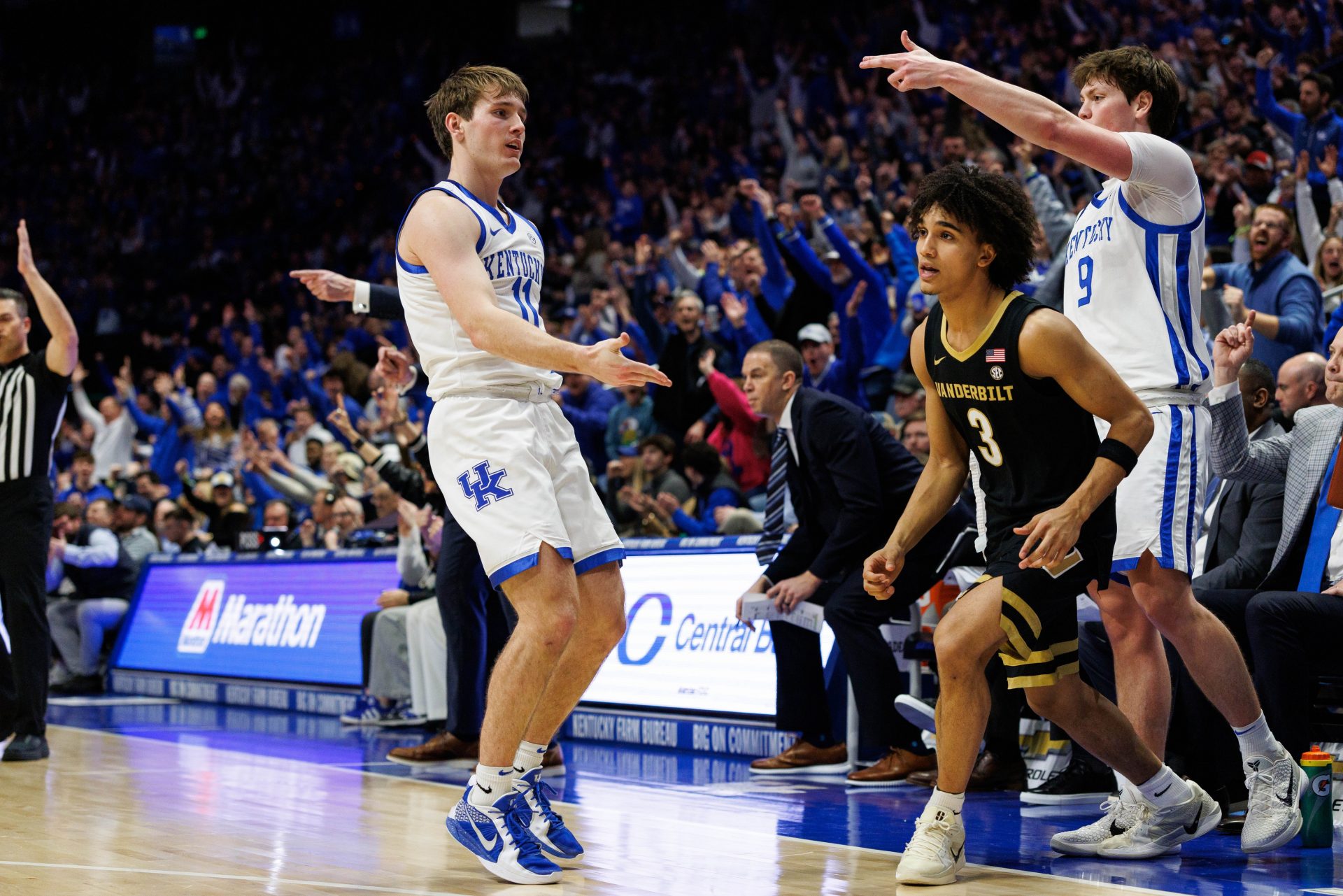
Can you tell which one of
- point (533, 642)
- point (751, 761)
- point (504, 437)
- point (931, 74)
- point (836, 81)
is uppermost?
point (836, 81)

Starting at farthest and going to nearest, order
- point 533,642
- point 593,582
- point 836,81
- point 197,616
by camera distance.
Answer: point 836,81 < point 197,616 < point 593,582 < point 533,642

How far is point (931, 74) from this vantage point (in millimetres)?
3725

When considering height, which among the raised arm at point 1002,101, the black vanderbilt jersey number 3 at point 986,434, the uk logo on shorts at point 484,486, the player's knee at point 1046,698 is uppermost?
the raised arm at point 1002,101

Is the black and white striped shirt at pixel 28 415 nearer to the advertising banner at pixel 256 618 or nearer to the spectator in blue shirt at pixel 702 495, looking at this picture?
the advertising banner at pixel 256 618

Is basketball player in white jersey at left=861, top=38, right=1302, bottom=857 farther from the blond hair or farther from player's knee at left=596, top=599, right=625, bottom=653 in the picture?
player's knee at left=596, top=599, right=625, bottom=653

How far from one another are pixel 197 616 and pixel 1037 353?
8.79m

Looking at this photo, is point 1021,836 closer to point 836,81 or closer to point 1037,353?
point 1037,353

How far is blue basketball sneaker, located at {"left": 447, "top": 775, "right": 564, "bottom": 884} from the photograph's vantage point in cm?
389

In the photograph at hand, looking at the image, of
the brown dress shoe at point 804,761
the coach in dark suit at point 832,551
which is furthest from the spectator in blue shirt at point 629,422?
the brown dress shoe at point 804,761

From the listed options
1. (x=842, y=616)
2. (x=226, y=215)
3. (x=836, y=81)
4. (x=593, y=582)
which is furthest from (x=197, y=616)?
Answer: (x=226, y=215)

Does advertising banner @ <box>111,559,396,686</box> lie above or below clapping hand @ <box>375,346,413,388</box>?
below

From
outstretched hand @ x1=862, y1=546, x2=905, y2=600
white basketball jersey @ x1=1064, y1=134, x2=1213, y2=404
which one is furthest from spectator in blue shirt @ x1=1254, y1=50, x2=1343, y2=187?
outstretched hand @ x1=862, y1=546, x2=905, y2=600

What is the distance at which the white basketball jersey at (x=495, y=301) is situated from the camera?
4.20 meters

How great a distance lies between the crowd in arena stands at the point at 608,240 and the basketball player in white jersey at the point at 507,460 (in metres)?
1.36
